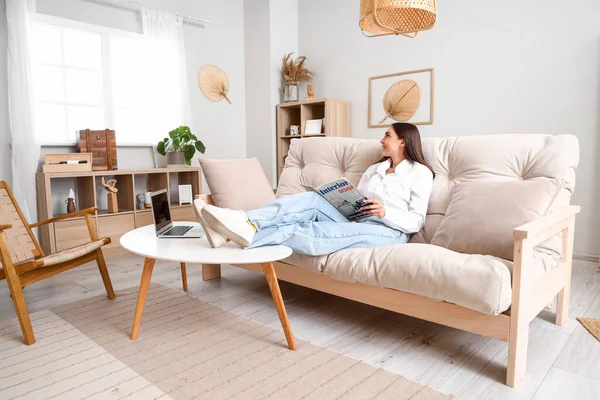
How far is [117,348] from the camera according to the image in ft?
5.78

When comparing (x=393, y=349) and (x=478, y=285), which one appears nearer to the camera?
(x=478, y=285)

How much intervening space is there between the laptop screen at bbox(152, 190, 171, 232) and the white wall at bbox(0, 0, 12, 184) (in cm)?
183

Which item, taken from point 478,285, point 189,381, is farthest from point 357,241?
point 189,381

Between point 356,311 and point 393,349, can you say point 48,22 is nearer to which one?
point 356,311

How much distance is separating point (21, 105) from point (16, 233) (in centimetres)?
142

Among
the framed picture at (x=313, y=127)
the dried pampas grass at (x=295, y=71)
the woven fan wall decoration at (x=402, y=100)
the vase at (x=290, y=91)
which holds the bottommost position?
the framed picture at (x=313, y=127)

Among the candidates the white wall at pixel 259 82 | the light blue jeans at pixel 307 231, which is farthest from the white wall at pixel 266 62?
the light blue jeans at pixel 307 231

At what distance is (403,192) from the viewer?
7.23ft

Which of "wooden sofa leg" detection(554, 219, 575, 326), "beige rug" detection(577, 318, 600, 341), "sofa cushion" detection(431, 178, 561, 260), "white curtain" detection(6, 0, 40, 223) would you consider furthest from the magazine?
"white curtain" detection(6, 0, 40, 223)

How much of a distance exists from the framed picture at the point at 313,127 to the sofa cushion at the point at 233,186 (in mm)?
1767

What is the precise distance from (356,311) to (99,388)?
47.6 inches

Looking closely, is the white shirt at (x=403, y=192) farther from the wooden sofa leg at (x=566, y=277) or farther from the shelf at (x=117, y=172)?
the shelf at (x=117, y=172)

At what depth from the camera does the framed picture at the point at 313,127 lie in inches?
173

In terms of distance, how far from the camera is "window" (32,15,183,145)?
11.5ft
